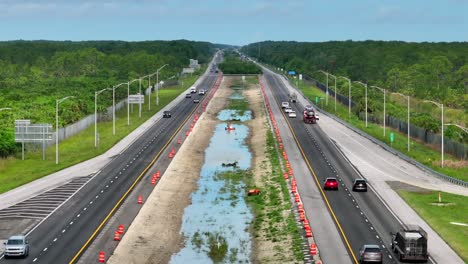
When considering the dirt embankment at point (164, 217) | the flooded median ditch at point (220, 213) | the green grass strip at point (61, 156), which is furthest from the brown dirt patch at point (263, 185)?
the green grass strip at point (61, 156)

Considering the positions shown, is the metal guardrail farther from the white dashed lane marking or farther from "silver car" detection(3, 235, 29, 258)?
"silver car" detection(3, 235, 29, 258)

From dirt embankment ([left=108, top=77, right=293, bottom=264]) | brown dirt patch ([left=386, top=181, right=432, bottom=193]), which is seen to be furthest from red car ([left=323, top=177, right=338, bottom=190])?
brown dirt patch ([left=386, top=181, right=432, bottom=193])

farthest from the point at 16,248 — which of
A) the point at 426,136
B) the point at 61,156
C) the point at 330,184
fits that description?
the point at 426,136

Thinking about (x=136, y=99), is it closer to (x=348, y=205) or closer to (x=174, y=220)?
(x=174, y=220)

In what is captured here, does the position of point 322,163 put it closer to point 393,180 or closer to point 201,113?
point 393,180

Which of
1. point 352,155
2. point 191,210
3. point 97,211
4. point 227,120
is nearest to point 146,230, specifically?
point 97,211

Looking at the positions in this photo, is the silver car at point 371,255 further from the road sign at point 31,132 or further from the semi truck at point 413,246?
the road sign at point 31,132
